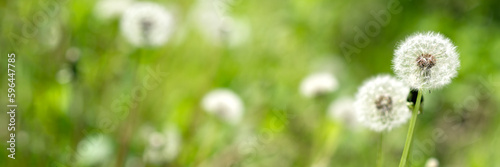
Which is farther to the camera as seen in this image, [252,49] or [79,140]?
[252,49]

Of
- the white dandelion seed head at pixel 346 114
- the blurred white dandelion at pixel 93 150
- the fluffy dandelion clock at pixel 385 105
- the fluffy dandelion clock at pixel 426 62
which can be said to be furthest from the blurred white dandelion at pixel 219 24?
the fluffy dandelion clock at pixel 426 62

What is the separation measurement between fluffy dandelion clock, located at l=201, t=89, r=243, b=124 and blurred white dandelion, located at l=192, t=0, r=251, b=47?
1.05 ft

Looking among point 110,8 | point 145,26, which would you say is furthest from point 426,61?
point 110,8

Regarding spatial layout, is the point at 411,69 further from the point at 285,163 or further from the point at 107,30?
the point at 107,30

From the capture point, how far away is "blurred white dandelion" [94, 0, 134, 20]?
1.80 meters

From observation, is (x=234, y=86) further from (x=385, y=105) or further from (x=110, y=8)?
(x=385, y=105)

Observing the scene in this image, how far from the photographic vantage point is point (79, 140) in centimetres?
135

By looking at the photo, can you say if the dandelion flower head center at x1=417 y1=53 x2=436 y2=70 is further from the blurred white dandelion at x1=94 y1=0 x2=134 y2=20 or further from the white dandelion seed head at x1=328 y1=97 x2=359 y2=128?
the blurred white dandelion at x1=94 y1=0 x2=134 y2=20

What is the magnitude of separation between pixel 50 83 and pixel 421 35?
3.61 feet

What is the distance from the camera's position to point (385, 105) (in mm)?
869

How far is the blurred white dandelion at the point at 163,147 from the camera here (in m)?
1.26

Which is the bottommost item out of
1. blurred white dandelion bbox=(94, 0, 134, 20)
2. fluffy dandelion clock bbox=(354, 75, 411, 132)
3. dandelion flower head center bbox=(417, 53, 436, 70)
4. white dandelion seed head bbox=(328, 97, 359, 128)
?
dandelion flower head center bbox=(417, 53, 436, 70)

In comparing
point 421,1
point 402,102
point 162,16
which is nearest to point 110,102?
point 162,16

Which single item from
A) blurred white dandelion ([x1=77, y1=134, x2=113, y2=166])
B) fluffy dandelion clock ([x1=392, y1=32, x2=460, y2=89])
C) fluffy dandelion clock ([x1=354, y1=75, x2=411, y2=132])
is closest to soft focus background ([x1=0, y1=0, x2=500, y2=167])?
blurred white dandelion ([x1=77, y1=134, x2=113, y2=166])
